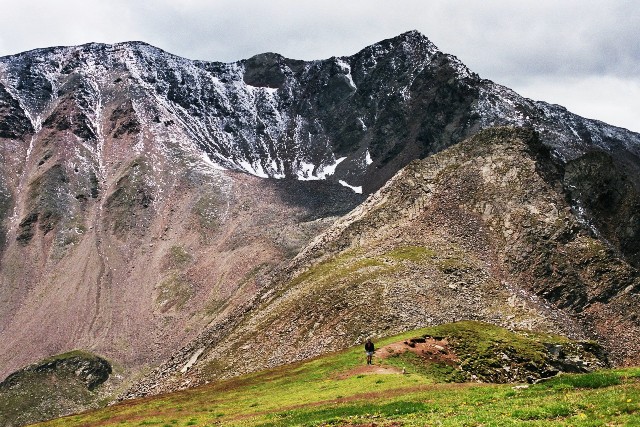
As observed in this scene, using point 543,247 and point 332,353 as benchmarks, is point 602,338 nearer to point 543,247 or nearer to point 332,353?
point 543,247

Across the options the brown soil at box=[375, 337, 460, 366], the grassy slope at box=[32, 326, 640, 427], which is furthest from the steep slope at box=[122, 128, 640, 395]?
the grassy slope at box=[32, 326, 640, 427]

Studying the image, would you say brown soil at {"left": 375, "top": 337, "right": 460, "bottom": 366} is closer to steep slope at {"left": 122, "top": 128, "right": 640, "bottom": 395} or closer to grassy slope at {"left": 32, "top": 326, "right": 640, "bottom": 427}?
grassy slope at {"left": 32, "top": 326, "right": 640, "bottom": 427}

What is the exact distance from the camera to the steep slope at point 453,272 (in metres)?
72.5

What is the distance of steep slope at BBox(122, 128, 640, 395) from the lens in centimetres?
7250

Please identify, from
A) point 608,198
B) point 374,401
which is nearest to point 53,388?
point 608,198

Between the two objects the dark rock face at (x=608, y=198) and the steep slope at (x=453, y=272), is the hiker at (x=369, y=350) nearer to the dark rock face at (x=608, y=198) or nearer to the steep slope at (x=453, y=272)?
the steep slope at (x=453, y=272)

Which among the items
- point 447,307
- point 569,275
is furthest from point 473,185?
point 447,307

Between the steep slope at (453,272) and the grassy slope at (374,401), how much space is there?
12492mm

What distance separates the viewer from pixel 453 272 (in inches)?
3157

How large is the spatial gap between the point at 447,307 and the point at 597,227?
38.8 metres

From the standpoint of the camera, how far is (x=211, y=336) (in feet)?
307

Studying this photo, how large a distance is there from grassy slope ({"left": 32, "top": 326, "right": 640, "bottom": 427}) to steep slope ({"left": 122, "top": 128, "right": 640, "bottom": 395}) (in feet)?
41.0

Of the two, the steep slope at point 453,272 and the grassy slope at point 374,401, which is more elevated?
the steep slope at point 453,272

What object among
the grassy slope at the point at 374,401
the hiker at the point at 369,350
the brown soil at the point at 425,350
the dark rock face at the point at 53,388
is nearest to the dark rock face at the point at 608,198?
the brown soil at the point at 425,350
